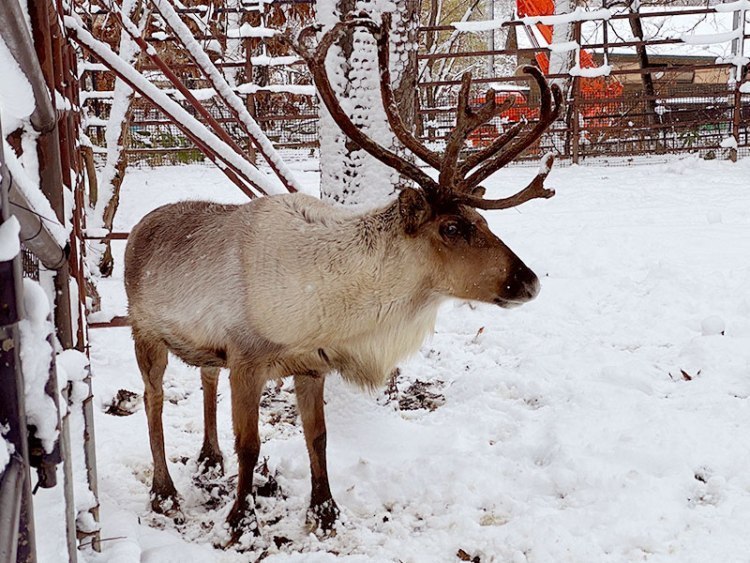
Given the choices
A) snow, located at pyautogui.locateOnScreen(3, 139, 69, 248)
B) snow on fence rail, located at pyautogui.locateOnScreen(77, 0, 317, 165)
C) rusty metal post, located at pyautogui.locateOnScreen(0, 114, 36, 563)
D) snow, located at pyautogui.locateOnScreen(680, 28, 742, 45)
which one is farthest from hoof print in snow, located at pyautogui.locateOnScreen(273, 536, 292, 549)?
snow, located at pyautogui.locateOnScreen(680, 28, 742, 45)

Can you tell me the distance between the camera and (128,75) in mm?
3738

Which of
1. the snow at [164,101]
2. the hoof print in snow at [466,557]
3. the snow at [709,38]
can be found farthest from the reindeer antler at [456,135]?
the snow at [709,38]

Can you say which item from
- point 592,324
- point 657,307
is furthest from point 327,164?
point 657,307

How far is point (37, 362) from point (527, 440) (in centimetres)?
272

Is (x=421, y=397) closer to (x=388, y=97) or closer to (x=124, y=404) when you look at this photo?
(x=124, y=404)

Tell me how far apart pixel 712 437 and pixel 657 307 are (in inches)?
76.9

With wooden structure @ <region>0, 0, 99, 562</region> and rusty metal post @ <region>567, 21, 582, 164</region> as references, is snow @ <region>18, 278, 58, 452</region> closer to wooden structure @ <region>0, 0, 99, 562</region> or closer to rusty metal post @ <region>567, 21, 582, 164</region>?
wooden structure @ <region>0, 0, 99, 562</region>

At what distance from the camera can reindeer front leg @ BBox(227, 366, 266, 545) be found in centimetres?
298

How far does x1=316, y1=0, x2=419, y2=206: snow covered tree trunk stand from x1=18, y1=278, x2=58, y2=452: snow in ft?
9.36

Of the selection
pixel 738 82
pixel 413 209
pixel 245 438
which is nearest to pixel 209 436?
pixel 245 438

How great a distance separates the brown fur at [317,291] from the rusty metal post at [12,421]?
1907 millimetres

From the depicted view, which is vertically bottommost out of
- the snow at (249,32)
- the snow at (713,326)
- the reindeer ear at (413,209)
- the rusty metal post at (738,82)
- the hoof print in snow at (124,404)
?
the hoof print in snow at (124,404)

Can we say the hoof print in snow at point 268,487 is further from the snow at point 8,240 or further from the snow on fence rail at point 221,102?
the snow on fence rail at point 221,102

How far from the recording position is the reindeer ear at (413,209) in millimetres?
2855
